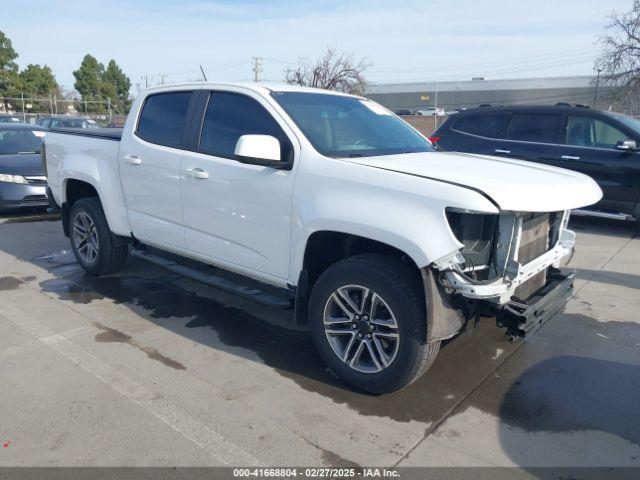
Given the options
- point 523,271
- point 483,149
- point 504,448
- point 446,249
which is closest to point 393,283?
point 446,249

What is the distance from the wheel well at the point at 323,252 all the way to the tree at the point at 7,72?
155ft

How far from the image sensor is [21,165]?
30.2 ft

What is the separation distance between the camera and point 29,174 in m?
9.07

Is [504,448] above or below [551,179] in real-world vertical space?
below

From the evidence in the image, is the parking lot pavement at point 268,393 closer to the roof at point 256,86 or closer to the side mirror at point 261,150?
the side mirror at point 261,150

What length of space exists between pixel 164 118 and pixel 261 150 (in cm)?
172

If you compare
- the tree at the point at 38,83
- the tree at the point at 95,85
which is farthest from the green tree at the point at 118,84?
the tree at the point at 38,83

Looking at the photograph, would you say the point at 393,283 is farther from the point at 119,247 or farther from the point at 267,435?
the point at 119,247

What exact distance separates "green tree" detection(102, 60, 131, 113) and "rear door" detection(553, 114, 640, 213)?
5219cm

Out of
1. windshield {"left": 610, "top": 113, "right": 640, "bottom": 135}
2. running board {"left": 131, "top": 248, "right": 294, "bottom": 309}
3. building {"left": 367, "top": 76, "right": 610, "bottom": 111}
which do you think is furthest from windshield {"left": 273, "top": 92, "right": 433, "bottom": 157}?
building {"left": 367, "top": 76, "right": 610, "bottom": 111}

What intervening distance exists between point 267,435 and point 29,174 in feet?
25.5

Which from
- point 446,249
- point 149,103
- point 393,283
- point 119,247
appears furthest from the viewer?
point 119,247

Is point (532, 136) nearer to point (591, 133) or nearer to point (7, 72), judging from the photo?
point (591, 133)

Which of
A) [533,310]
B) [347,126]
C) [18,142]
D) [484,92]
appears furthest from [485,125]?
[484,92]
